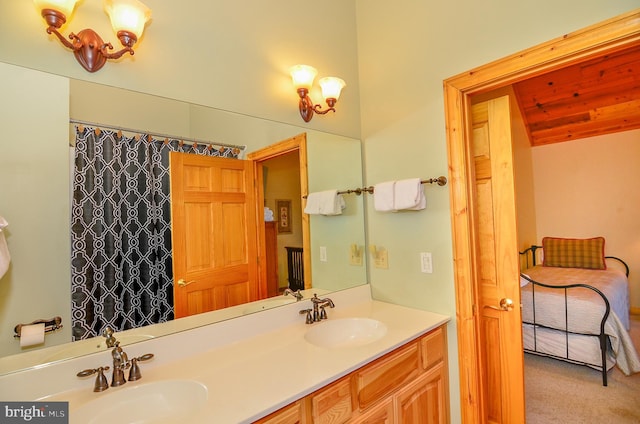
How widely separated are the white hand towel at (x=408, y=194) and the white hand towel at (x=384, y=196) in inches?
1.0

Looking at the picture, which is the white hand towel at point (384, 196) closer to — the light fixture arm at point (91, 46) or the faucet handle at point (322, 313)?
the faucet handle at point (322, 313)

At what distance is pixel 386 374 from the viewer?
4.51 ft

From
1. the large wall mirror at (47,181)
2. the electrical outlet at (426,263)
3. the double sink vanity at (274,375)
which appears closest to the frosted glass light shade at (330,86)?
the large wall mirror at (47,181)

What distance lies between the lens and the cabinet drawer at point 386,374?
128 centimetres

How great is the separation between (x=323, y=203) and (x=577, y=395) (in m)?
2.43

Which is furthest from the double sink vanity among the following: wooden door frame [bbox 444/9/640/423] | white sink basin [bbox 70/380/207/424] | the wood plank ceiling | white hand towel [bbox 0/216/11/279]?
the wood plank ceiling

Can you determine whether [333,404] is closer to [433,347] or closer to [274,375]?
[274,375]

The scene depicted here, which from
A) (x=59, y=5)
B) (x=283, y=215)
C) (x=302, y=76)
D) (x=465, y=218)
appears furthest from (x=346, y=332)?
(x=59, y=5)

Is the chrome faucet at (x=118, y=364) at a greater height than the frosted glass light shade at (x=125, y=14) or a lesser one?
lesser

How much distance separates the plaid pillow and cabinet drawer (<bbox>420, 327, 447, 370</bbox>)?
3.75 meters

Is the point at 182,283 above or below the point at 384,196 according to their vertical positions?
below

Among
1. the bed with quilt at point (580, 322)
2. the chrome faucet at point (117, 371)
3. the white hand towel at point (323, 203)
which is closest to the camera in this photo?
the chrome faucet at point (117, 371)

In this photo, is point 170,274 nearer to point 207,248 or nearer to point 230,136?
point 207,248

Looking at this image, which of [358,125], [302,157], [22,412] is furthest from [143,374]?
[358,125]
